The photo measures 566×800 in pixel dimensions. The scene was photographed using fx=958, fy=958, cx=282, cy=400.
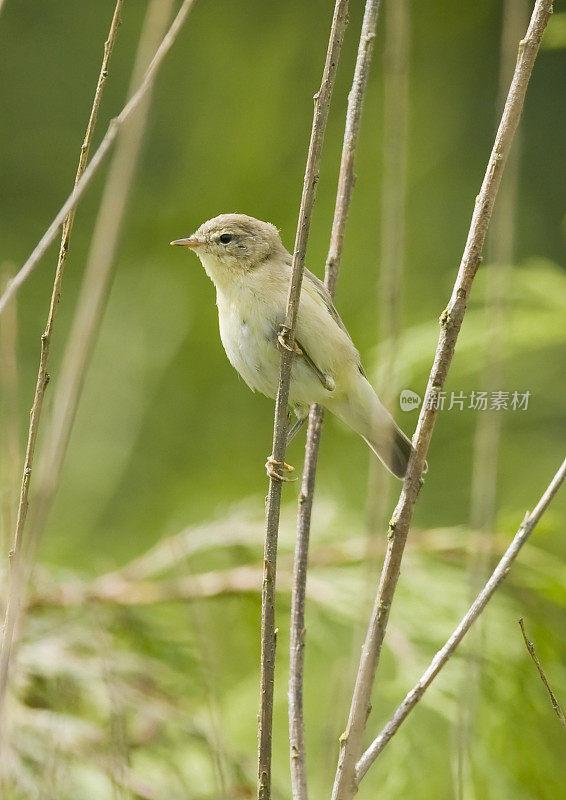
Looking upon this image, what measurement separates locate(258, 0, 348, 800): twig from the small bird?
0.81 m

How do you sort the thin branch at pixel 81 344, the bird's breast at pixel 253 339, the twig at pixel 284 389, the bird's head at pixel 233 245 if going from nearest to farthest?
1. the thin branch at pixel 81 344
2. the twig at pixel 284 389
3. the bird's breast at pixel 253 339
4. the bird's head at pixel 233 245

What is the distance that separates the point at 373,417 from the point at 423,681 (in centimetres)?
139

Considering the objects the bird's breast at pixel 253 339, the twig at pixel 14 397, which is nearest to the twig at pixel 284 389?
the twig at pixel 14 397

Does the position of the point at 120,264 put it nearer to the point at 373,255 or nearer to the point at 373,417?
the point at 373,255

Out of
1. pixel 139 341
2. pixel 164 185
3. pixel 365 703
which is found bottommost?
pixel 365 703

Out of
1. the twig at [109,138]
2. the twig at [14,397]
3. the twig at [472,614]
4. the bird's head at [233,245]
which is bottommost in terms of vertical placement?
the twig at [472,614]

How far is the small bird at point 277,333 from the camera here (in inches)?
96.0

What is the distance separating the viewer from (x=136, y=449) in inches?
214

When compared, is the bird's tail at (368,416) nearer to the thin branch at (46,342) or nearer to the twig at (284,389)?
the twig at (284,389)

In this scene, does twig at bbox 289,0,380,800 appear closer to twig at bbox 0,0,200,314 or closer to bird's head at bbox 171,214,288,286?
twig at bbox 0,0,200,314

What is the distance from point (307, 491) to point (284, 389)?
322 mm

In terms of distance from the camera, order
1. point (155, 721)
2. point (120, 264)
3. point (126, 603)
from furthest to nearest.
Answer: point (120, 264) < point (126, 603) < point (155, 721)

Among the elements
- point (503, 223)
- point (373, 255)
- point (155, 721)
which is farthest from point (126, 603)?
point (373, 255)

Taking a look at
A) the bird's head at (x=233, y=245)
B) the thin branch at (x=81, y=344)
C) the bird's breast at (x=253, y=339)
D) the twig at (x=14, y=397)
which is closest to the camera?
the thin branch at (x=81, y=344)
